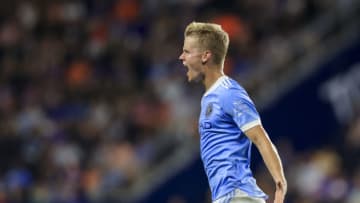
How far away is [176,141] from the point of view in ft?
50.3

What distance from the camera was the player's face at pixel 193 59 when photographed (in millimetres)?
6980

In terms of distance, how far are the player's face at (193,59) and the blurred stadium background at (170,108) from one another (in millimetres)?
7126

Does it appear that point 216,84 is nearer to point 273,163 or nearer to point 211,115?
point 211,115

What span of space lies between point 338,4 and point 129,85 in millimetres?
3274

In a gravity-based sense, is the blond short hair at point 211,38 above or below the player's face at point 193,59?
above

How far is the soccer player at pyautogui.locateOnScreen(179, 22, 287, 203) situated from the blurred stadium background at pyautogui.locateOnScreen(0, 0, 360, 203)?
7.14 m

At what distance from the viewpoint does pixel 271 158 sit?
657 centimetres

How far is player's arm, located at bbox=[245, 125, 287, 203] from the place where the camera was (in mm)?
6531

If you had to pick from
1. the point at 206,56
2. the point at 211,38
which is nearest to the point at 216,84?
the point at 206,56

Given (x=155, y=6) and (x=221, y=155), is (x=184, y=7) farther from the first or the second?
(x=221, y=155)

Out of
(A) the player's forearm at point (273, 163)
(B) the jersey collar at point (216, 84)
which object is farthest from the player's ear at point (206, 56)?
(A) the player's forearm at point (273, 163)

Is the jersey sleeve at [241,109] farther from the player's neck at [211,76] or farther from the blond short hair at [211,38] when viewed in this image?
the blond short hair at [211,38]

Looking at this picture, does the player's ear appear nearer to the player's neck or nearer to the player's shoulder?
the player's neck

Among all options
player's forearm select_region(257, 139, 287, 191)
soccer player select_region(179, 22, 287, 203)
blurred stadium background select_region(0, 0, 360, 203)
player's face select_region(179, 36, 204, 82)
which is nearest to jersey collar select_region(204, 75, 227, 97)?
soccer player select_region(179, 22, 287, 203)
